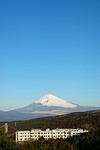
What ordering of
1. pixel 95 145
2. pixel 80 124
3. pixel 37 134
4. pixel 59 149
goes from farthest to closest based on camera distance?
pixel 80 124 → pixel 37 134 → pixel 95 145 → pixel 59 149

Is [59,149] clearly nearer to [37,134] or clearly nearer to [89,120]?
[37,134]

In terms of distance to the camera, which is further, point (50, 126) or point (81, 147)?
point (50, 126)

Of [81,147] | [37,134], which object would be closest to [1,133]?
[81,147]

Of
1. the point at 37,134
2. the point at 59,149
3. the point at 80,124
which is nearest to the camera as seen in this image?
the point at 59,149

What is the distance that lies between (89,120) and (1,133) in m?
50.3

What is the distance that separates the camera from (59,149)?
99.2ft

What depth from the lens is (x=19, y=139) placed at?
69938 mm

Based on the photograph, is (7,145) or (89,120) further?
(89,120)

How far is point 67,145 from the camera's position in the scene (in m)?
30.6

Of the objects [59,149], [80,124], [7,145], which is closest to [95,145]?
[59,149]

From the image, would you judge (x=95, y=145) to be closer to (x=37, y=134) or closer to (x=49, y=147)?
(x=49, y=147)

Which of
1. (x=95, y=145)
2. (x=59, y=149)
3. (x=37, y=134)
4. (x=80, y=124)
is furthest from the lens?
(x=80, y=124)

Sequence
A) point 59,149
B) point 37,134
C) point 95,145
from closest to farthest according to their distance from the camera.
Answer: point 59,149 → point 95,145 → point 37,134

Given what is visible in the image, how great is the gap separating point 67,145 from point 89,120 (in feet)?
164
